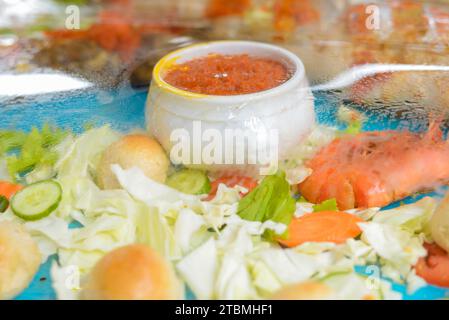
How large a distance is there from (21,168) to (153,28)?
95 centimetres

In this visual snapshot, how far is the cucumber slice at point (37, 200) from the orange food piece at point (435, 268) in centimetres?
100

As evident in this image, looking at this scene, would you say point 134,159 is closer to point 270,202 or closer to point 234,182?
point 234,182

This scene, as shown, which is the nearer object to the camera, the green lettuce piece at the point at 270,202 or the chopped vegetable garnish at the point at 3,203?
the green lettuce piece at the point at 270,202

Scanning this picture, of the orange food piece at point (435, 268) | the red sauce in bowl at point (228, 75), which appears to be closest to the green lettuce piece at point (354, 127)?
the red sauce in bowl at point (228, 75)

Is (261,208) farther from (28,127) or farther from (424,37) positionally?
(424,37)

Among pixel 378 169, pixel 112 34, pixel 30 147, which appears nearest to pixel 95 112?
pixel 30 147

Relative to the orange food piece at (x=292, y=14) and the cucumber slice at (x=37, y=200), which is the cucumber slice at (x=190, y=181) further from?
the orange food piece at (x=292, y=14)

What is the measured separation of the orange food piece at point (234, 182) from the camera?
159 cm

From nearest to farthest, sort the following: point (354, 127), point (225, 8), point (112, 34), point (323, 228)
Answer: point (323, 228) < point (354, 127) < point (112, 34) < point (225, 8)

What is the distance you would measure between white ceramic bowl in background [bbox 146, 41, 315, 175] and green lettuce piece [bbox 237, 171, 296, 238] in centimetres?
12

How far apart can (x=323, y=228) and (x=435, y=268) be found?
0.96 ft

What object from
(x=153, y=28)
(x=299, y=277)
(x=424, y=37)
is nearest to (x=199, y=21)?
(x=153, y=28)

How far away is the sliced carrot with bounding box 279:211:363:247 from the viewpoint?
1.39m

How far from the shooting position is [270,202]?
146 centimetres
